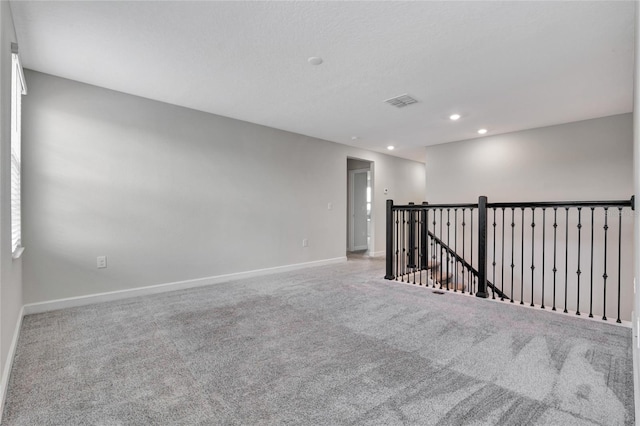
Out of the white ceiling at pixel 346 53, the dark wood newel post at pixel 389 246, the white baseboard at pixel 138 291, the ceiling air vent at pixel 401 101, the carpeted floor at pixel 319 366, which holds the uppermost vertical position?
the white ceiling at pixel 346 53

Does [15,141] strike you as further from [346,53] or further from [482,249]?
[482,249]

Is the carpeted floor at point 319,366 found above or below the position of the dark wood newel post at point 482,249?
below

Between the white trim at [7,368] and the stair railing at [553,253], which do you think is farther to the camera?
the stair railing at [553,253]

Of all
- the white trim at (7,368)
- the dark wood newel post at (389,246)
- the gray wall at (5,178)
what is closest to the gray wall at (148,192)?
the white trim at (7,368)

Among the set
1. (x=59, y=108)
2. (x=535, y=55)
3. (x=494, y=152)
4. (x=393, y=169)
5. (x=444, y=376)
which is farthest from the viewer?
(x=393, y=169)

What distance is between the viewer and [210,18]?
2.18 meters

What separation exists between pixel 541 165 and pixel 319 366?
4.95 metres

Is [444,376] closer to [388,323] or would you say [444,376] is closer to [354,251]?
[388,323]

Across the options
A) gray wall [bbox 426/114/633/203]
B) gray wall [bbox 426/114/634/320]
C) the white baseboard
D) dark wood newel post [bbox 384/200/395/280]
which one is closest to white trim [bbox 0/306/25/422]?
the white baseboard

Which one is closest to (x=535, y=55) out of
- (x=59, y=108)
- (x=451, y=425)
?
(x=451, y=425)

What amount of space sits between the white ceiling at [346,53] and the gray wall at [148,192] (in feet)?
1.26

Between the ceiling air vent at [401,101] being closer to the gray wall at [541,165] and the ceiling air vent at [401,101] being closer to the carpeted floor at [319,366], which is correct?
the carpeted floor at [319,366]

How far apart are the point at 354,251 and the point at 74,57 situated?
20.2ft

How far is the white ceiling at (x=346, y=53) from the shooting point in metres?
2.11
